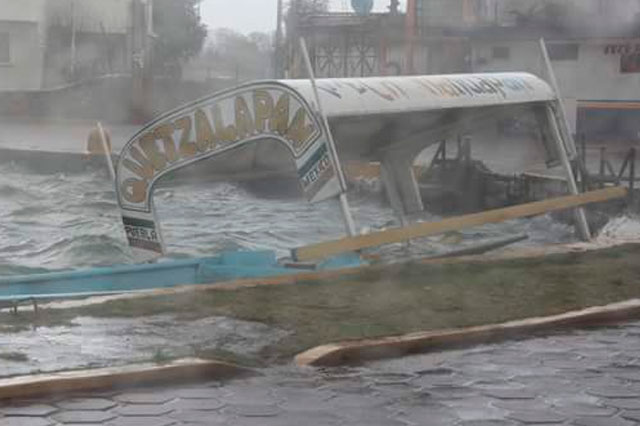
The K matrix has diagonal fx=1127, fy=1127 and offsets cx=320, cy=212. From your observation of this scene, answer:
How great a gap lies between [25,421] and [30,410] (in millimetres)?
105

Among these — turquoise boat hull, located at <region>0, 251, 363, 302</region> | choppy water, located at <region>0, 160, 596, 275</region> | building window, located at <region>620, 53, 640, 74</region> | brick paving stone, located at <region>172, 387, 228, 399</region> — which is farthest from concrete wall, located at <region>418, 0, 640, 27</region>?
choppy water, located at <region>0, 160, 596, 275</region>

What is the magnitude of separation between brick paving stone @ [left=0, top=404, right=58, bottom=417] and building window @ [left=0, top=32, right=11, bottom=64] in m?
1.25

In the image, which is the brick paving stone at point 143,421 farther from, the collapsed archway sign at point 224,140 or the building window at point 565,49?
the collapsed archway sign at point 224,140

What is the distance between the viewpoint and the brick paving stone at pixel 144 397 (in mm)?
3045

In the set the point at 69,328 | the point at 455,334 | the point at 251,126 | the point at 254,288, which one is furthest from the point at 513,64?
the point at 69,328

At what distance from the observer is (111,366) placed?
10.8 ft

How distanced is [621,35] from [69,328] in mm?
2139

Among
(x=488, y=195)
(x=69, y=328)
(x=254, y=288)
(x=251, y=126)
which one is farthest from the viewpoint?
(x=488, y=195)

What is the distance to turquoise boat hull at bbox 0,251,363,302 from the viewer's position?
5.04m

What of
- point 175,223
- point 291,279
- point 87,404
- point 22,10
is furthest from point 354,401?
point 175,223

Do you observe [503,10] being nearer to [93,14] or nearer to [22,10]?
[93,14]

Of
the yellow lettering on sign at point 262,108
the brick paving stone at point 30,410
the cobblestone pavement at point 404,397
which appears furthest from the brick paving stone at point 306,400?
the yellow lettering on sign at point 262,108

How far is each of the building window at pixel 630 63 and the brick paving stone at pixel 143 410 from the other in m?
1.73

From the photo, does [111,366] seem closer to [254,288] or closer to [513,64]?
[254,288]
